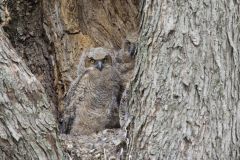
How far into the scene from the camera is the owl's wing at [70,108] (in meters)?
6.12

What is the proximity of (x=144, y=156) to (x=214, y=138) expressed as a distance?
506mm

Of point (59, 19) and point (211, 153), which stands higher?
point (59, 19)

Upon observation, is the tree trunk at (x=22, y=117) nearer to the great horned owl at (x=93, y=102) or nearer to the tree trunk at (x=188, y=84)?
the tree trunk at (x=188, y=84)

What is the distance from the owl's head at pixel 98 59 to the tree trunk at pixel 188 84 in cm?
233

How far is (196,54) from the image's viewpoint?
385 cm

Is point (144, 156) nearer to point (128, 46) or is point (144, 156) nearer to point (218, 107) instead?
point (218, 107)

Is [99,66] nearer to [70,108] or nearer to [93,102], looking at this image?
[93,102]

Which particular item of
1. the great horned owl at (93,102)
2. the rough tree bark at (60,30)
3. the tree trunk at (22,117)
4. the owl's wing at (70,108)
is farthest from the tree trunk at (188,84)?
the rough tree bark at (60,30)

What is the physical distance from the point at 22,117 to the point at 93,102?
96.2 inches

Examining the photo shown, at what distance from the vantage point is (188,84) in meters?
3.82

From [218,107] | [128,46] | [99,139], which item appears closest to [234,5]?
[218,107]

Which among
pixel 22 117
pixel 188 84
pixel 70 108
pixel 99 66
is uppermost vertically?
pixel 99 66

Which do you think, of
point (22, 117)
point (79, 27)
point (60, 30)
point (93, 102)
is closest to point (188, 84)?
point (22, 117)

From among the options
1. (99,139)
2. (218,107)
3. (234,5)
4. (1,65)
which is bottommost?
(99,139)
